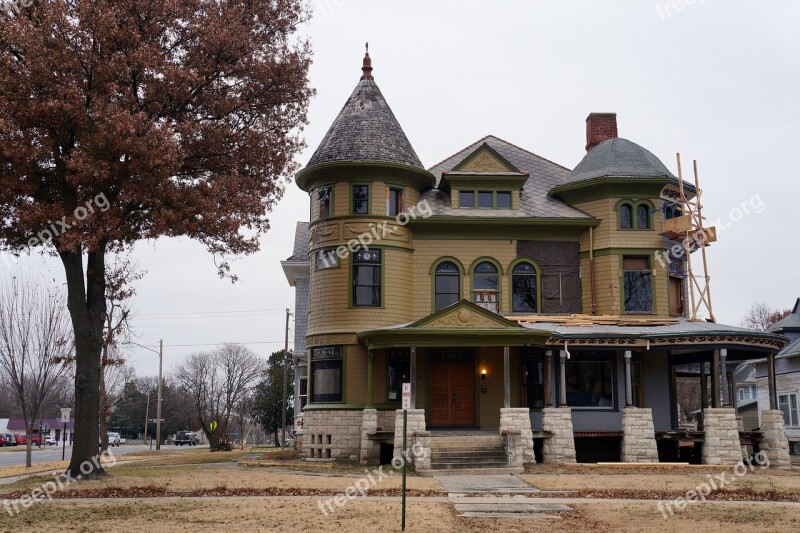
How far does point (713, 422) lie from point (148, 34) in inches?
815

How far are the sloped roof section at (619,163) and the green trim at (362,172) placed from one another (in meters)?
6.08

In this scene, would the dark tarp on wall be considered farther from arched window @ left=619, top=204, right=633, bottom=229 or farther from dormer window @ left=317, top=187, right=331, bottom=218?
dormer window @ left=317, top=187, right=331, bottom=218

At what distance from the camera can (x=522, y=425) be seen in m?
24.7

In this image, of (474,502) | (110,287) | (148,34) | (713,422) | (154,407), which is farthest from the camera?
(154,407)

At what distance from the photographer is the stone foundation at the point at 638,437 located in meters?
25.6

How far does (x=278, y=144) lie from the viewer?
78.8 ft

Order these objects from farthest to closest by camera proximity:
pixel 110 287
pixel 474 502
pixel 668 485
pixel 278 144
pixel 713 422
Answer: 1. pixel 110 287
2. pixel 713 422
3. pixel 278 144
4. pixel 668 485
5. pixel 474 502

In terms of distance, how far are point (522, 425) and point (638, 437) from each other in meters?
4.12

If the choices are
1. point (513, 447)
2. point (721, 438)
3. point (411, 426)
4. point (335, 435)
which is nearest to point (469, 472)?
point (513, 447)

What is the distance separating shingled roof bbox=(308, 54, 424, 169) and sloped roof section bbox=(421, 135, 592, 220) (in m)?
1.75

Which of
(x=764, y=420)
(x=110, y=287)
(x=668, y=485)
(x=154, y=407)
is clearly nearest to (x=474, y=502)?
(x=668, y=485)

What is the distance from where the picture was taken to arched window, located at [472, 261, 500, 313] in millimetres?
29000

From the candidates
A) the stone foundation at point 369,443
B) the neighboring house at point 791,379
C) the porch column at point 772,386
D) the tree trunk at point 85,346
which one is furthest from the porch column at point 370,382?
the neighboring house at point 791,379

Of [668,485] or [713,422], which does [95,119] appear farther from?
[713,422]
